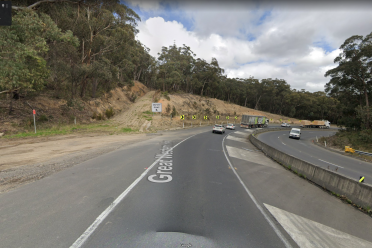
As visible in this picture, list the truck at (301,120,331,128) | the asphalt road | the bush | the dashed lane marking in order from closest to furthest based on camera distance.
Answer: the dashed lane marking, the asphalt road, the bush, the truck at (301,120,331,128)

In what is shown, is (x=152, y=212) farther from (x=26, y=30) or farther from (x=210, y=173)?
(x=26, y=30)

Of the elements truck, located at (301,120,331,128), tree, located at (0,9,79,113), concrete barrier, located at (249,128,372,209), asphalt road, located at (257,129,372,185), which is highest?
tree, located at (0,9,79,113)

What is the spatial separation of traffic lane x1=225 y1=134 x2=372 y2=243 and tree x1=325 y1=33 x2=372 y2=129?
25689mm

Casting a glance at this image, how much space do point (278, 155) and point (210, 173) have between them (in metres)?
6.61

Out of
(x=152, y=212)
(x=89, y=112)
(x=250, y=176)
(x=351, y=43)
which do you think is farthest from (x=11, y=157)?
(x=351, y=43)

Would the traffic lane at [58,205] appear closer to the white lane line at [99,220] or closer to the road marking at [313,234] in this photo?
the white lane line at [99,220]

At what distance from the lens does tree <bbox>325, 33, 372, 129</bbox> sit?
25.8 meters

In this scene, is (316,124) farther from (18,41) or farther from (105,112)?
(18,41)

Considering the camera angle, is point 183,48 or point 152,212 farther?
point 183,48

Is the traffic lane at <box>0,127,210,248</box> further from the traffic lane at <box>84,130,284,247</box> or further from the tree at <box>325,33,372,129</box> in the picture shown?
the tree at <box>325,33,372,129</box>

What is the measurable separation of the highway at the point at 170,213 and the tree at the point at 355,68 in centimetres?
2792

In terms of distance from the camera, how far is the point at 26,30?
39.3ft

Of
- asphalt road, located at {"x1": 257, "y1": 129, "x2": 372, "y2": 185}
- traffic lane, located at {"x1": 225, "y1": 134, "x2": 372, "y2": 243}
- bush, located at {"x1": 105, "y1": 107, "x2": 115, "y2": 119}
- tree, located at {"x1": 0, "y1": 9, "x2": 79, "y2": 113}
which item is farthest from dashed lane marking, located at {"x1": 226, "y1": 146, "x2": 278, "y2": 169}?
bush, located at {"x1": 105, "y1": 107, "x2": 115, "y2": 119}

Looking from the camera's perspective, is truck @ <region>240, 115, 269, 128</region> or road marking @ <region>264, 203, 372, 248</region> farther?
truck @ <region>240, 115, 269, 128</region>
